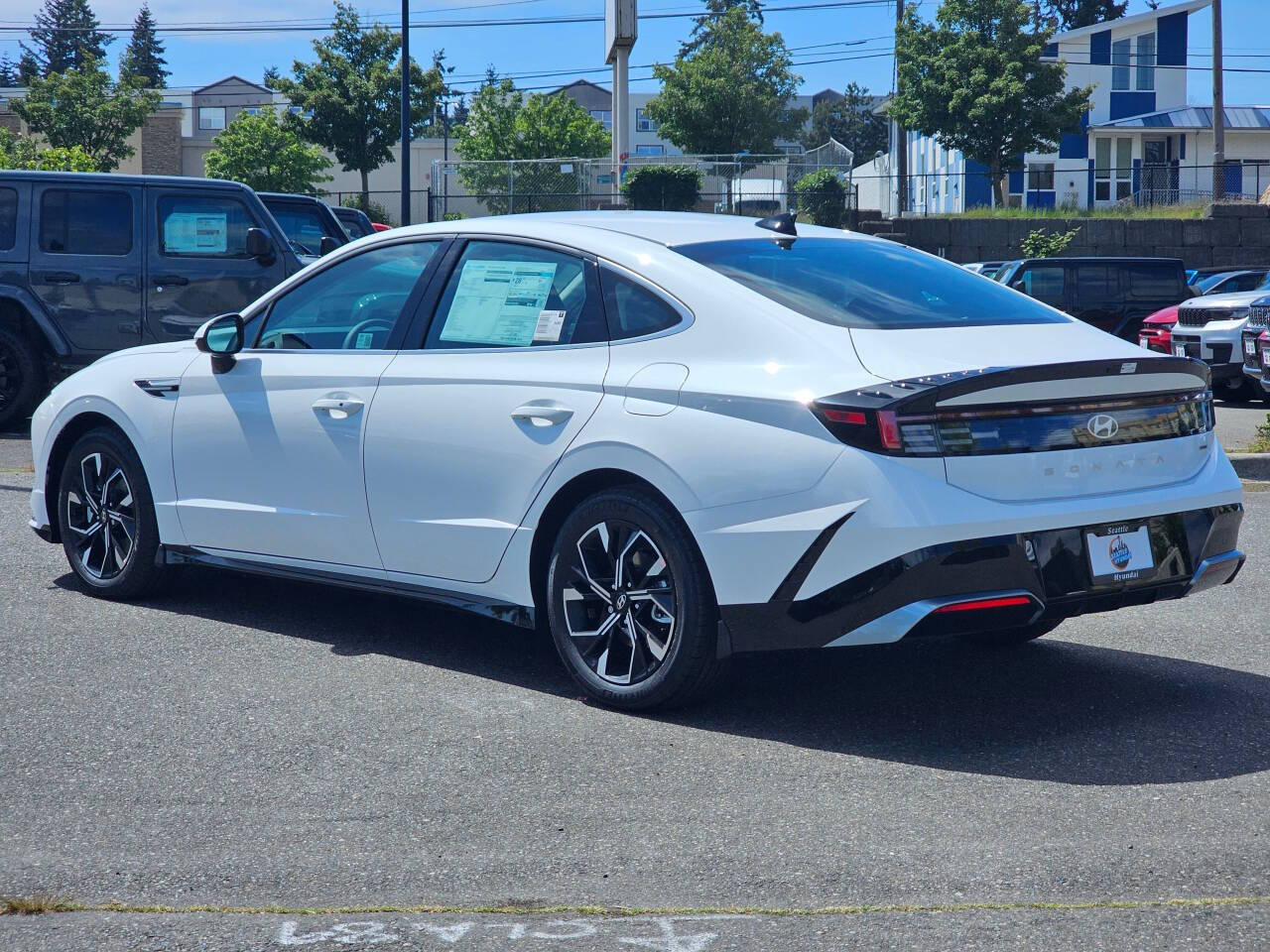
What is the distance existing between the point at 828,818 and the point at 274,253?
9.93 metres

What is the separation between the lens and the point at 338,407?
18.5 ft

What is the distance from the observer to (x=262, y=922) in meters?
3.26

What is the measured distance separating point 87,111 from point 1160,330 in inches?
1900

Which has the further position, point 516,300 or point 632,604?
point 516,300

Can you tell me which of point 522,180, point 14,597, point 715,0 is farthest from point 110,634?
point 715,0

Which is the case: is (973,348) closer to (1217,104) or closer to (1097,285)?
(1097,285)

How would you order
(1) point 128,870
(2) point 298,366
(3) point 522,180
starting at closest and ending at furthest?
(1) point 128,870 → (2) point 298,366 → (3) point 522,180

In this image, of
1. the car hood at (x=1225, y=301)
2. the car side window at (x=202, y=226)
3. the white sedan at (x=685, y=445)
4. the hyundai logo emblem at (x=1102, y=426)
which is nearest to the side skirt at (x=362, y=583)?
the white sedan at (x=685, y=445)

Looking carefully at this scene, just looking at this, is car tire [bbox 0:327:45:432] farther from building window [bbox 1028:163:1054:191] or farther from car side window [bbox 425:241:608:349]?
building window [bbox 1028:163:1054:191]

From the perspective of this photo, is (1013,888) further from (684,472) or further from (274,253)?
(274,253)

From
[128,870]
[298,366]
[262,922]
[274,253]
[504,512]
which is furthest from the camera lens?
[274,253]

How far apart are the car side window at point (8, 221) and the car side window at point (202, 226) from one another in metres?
1.12

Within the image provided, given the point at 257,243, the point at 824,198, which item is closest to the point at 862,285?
the point at 257,243

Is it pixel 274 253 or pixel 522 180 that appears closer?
pixel 274 253
